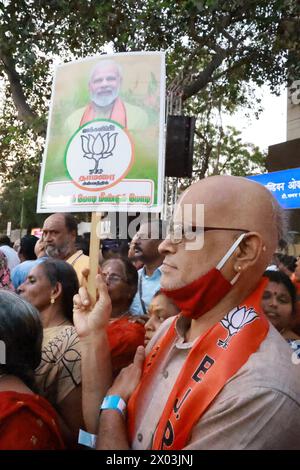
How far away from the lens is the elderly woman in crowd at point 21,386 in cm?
145

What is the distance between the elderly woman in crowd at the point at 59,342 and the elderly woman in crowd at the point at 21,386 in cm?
21

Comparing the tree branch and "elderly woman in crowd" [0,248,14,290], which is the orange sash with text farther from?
the tree branch

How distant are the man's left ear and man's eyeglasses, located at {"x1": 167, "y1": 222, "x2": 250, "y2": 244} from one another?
1.1 inches

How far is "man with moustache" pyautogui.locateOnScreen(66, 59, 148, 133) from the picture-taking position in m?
2.33

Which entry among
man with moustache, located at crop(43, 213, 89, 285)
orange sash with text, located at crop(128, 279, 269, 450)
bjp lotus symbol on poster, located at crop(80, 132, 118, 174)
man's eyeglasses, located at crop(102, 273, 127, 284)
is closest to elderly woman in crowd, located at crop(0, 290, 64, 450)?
orange sash with text, located at crop(128, 279, 269, 450)

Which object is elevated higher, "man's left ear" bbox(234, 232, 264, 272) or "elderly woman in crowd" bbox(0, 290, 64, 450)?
"man's left ear" bbox(234, 232, 264, 272)

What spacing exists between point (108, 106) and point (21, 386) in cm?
129

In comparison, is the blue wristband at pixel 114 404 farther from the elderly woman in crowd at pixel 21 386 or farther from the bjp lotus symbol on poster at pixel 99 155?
the bjp lotus symbol on poster at pixel 99 155

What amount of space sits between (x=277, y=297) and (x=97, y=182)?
4.16 ft

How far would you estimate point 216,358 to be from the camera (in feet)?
4.55

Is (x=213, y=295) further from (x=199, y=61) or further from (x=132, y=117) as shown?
(x=199, y=61)

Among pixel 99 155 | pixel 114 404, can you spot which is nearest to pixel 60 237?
pixel 99 155

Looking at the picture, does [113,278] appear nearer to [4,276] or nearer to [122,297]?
[122,297]

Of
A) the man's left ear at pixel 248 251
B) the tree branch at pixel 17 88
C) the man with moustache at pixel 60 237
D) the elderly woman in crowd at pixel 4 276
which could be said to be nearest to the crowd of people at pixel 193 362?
the man's left ear at pixel 248 251
